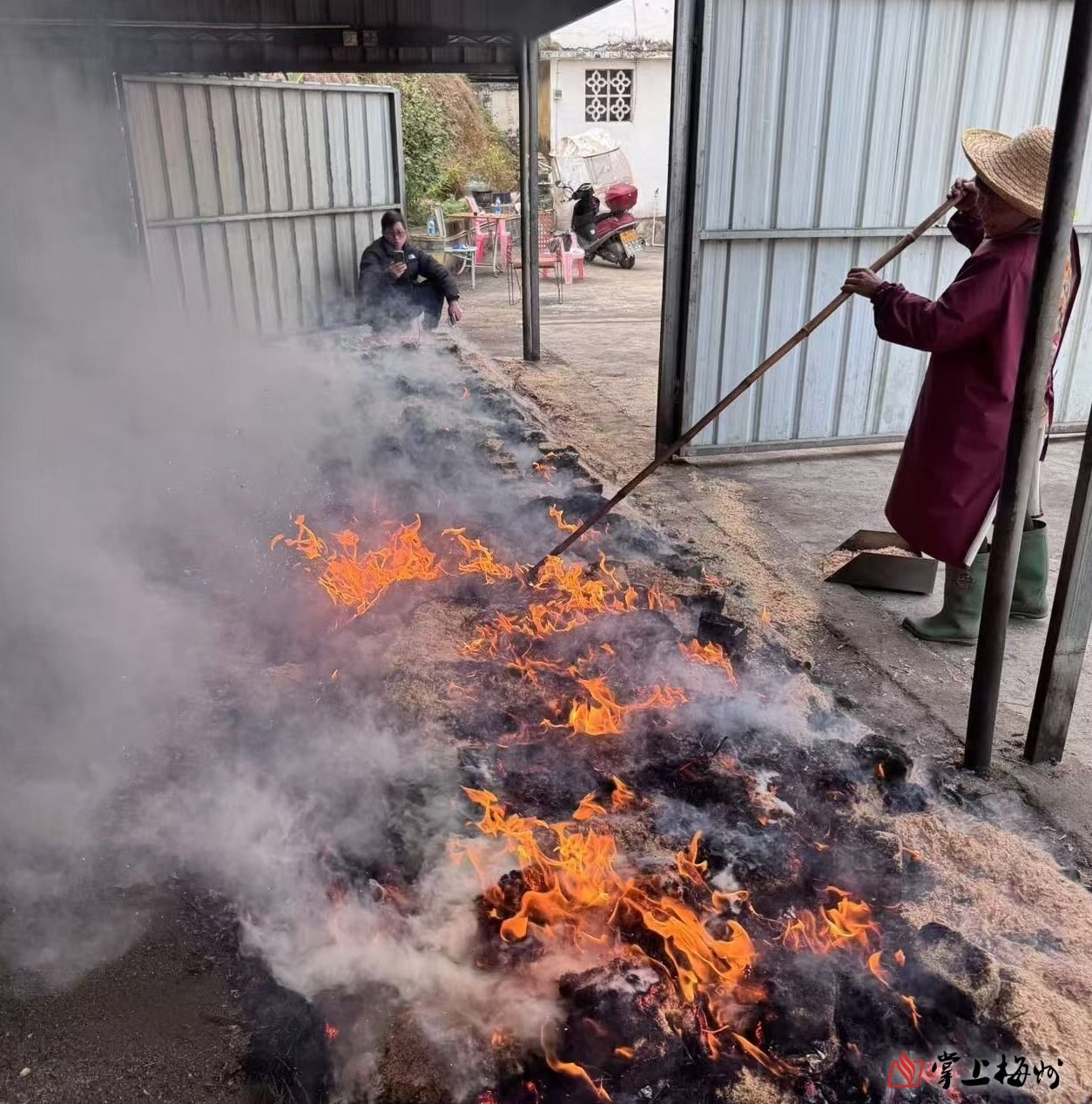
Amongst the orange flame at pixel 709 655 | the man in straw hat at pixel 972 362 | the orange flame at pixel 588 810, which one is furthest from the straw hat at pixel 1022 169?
the orange flame at pixel 588 810

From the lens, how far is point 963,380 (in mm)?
3436

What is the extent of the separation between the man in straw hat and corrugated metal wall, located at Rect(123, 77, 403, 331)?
7553mm

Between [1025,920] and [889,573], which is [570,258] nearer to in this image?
[889,573]

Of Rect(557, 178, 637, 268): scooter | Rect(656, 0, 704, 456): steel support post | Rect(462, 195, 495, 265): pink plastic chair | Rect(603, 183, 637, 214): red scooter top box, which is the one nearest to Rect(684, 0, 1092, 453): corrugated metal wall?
Rect(656, 0, 704, 456): steel support post

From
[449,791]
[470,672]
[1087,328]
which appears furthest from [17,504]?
[1087,328]

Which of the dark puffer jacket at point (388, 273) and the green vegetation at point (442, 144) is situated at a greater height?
the green vegetation at point (442, 144)

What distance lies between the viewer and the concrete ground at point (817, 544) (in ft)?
10.6

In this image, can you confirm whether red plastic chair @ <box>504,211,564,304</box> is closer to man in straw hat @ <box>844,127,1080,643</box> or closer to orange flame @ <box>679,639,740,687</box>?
man in straw hat @ <box>844,127,1080,643</box>

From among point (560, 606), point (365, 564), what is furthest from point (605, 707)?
point (365, 564)

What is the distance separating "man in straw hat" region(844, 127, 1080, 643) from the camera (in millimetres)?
3166

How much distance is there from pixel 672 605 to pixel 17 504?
360 cm

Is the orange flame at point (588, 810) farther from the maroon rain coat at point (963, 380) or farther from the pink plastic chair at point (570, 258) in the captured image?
the pink plastic chair at point (570, 258)

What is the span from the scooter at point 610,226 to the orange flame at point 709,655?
14663 mm

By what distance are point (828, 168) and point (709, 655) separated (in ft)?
13.3
